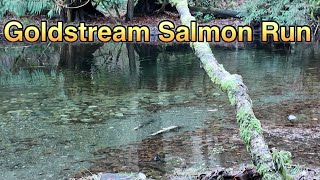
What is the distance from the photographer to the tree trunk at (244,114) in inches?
107

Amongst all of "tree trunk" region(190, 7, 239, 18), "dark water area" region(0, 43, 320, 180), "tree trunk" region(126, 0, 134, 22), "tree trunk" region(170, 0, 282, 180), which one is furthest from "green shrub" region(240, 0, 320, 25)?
"tree trunk" region(170, 0, 282, 180)

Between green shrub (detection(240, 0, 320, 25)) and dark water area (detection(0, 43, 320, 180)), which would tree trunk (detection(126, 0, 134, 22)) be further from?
dark water area (detection(0, 43, 320, 180))

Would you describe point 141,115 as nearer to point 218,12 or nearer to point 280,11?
point 280,11

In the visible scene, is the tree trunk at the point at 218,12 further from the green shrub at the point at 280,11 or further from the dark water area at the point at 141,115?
the dark water area at the point at 141,115

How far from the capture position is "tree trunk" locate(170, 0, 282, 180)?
107 inches

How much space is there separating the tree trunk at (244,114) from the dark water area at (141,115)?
912 millimetres

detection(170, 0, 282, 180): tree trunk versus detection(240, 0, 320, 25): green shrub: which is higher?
detection(240, 0, 320, 25): green shrub

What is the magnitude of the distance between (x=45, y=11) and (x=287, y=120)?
1667 cm

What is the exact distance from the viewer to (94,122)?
5.87 m

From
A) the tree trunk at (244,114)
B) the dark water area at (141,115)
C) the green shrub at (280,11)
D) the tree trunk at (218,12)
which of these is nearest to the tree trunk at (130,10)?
the tree trunk at (218,12)

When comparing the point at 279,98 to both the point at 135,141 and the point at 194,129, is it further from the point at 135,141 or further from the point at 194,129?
the point at 135,141

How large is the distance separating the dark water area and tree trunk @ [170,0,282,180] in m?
0.91

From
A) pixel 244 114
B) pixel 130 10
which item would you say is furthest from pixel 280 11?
pixel 244 114

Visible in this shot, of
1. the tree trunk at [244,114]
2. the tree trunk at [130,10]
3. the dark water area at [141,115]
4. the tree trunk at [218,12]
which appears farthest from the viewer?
the tree trunk at [218,12]
